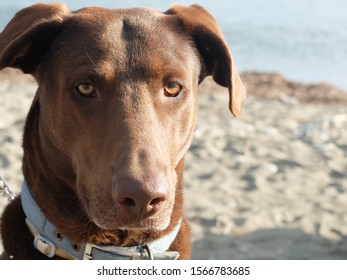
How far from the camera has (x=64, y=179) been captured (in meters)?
3.79

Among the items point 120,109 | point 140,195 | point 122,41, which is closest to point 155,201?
point 140,195

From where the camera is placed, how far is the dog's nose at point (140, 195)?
330 centimetres

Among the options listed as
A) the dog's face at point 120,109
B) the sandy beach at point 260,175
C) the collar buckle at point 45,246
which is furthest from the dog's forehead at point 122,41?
the sandy beach at point 260,175

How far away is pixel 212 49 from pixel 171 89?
44 centimetres

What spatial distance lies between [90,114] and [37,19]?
545 mm

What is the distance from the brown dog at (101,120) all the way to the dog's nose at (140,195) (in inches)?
0.6

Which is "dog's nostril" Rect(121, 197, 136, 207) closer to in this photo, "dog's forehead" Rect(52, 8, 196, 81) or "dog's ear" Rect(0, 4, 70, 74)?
"dog's forehead" Rect(52, 8, 196, 81)

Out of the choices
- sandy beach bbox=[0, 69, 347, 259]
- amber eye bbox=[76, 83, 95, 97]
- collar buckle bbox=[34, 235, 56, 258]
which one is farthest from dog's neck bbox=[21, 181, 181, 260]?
sandy beach bbox=[0, 69, 347, 259]

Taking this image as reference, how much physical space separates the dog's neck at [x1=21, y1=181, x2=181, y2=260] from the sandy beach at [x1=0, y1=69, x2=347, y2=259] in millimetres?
3178

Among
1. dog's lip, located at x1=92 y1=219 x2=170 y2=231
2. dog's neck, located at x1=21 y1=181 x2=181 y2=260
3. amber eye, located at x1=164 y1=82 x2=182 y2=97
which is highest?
amber eye, located at x1=164 y1=82 x2=182 y2=97

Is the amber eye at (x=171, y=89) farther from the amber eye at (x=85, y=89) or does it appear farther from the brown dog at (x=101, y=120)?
the amber eye at (x=85, y=89)

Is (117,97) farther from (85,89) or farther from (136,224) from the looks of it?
(136,224)

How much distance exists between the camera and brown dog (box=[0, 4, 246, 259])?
3568 millimetres
